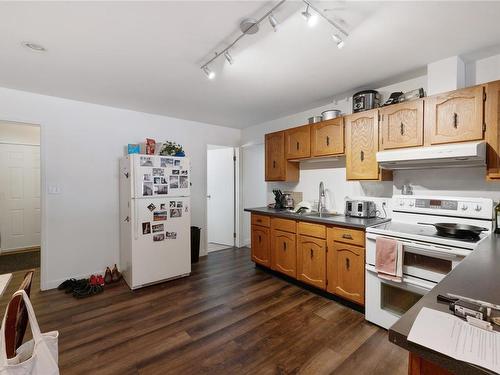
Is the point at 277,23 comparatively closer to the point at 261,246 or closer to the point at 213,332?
the point at 213,332

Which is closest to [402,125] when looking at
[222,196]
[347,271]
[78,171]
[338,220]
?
[338,220]

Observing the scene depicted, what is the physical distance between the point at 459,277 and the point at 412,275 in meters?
1.07

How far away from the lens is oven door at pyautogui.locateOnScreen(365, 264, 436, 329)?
2020 millimetres

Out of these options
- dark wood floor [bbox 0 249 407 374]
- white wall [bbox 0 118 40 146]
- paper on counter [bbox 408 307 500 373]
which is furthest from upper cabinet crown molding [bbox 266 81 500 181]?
white wall [bbox 0 118 40 146]

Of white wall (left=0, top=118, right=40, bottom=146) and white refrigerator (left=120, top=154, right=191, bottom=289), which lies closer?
white refrigerator (left=120, top=154, right=191, bottom=289)

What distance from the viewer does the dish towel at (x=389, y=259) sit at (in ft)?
6.46

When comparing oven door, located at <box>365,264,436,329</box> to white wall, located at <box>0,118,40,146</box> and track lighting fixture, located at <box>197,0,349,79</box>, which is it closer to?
track lighting fixture, located at <box>197,0,349,79</box>

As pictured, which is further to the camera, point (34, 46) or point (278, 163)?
point (278, 163)

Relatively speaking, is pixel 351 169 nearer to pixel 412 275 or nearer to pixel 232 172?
pixel 412 275

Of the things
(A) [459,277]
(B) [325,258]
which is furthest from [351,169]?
(A) [459,277]

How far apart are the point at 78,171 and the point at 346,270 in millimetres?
3402

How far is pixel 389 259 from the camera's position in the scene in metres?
2.02

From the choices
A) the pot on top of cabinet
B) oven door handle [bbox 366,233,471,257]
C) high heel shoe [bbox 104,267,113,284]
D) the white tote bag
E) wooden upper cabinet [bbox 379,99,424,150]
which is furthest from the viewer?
high heel shoe [bbox 104,267,113,284]

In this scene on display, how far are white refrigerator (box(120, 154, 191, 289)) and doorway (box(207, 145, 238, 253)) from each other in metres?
1.47
